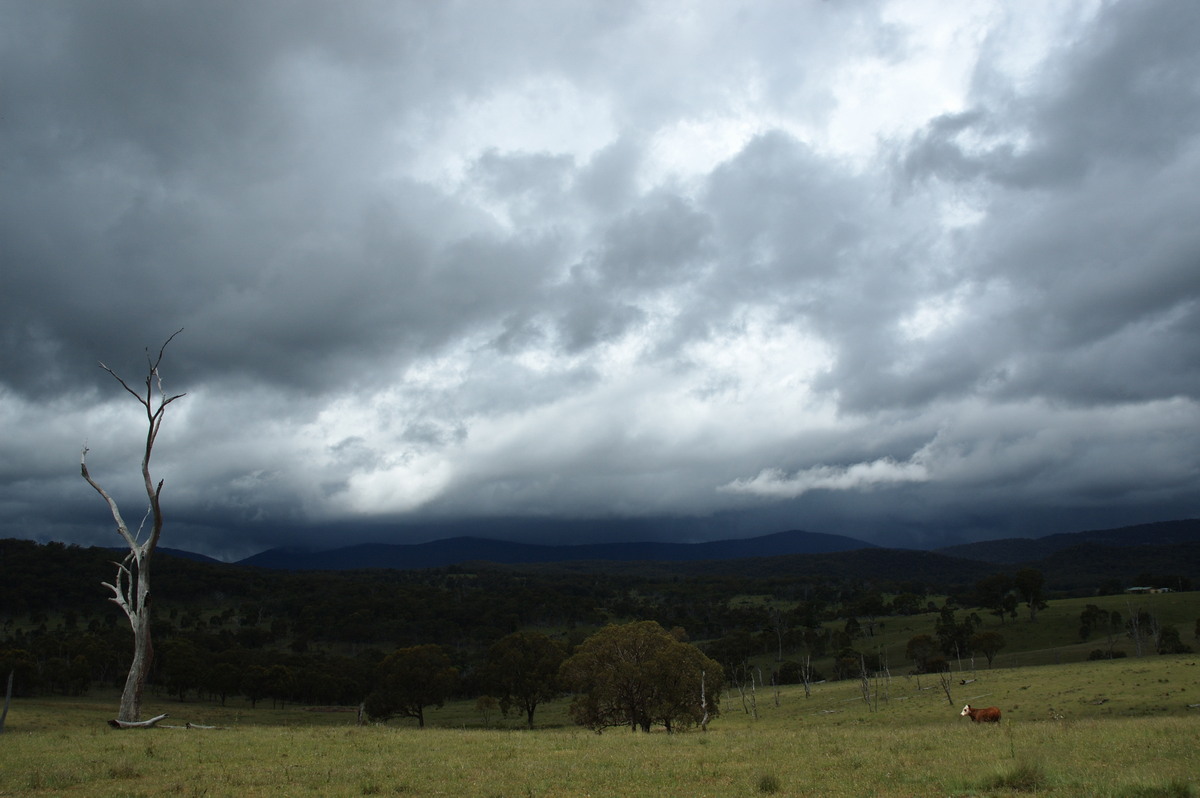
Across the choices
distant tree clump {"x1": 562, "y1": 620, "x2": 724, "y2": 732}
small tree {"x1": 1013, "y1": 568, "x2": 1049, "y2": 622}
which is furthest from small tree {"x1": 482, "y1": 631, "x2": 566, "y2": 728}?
small tree {"x1": 1013, "y1": 568, "x2": 1049, "y2": 622}

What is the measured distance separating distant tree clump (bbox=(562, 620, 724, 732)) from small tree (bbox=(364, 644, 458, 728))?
1854 inches

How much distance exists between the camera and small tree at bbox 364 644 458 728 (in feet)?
282

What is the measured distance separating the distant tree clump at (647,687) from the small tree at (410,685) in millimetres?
47093

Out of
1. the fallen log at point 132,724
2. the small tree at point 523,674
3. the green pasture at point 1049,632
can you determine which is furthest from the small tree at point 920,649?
the fallen log at point 132,724

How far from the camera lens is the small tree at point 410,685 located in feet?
282

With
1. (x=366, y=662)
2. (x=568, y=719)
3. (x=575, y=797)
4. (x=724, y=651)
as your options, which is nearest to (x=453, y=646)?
(x=366, y=662)

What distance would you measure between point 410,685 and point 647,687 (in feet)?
179

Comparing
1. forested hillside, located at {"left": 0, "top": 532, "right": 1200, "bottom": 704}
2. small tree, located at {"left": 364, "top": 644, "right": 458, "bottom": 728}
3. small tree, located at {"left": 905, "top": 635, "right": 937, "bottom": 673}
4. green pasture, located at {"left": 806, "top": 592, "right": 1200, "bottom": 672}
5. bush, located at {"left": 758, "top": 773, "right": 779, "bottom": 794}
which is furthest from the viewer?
small tree, located at {"left": 905, "top": 635, "right": 937, "bottom": 673}

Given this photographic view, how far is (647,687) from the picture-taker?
1645 inches

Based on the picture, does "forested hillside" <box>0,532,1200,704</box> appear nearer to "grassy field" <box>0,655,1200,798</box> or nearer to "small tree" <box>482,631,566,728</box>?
"small tree" <box>482,631,566,728</box>

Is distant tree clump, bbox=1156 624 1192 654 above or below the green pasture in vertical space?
above

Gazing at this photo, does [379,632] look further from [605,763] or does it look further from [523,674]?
[605,763]

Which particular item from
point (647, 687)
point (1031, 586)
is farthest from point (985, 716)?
point (1031, 586)

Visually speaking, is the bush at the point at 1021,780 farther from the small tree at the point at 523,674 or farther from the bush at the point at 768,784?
the small tree at the point at 523,674
